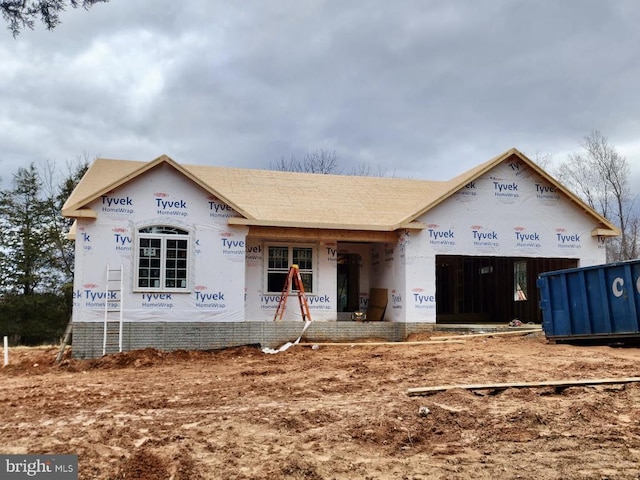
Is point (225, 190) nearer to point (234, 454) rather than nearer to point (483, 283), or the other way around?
point (483, 283)

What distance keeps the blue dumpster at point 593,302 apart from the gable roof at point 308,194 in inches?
165

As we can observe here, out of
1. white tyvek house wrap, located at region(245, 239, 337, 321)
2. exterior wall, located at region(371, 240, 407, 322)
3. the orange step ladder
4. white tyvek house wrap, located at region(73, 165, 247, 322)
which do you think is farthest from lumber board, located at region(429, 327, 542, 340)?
white tyvek house wrap, located at region(73, 165, 247, 322)

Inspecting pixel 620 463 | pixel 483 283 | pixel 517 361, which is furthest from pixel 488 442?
pixel 483 283

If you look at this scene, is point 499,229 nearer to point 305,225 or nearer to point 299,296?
point 305,225

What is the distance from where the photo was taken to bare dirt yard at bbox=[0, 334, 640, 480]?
20.4 ft

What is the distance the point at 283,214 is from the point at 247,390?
320 inches

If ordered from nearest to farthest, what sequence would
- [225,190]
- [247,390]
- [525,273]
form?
[247,390], [225,190], [525,273]

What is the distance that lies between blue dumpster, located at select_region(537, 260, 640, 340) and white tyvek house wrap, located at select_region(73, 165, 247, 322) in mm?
7862

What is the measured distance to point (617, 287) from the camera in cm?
1359

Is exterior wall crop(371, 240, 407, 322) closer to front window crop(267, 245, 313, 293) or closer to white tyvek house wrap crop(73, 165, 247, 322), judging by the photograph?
front window crop(267, 245, 313, 293)

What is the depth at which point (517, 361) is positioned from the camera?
12078 mm

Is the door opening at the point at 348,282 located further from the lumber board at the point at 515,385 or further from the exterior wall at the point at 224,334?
the lumber board at the point at 515,385

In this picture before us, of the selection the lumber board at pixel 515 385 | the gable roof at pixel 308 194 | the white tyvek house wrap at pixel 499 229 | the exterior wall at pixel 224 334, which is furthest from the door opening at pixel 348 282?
the lumber board at pixel 515 385

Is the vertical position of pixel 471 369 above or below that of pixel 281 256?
below
